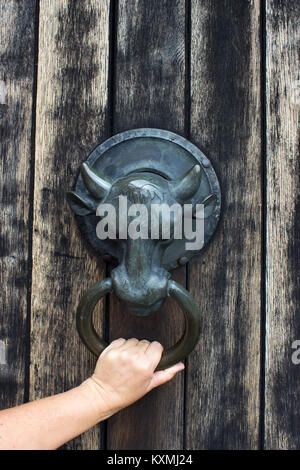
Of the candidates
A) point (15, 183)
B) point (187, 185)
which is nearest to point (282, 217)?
point (187, 185)

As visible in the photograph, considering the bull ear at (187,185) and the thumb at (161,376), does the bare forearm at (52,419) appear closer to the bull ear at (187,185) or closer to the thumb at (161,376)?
the thumb at (161,376)

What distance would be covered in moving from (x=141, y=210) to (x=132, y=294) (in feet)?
0.32

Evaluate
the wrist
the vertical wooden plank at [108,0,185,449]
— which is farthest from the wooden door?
the wrist

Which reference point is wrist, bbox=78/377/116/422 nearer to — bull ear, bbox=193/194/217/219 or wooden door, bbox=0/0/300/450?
wooden door, bbox=0/0/300/450

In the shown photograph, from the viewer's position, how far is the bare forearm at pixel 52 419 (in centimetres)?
51

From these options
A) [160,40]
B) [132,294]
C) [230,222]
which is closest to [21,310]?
[132,294]

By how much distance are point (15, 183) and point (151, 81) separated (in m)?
0.26

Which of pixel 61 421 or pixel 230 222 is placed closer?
pixel 61 421

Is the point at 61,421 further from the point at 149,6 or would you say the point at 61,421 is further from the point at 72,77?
the point at 149,6

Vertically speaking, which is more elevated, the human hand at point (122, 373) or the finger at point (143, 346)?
the finger at point (143, 346)

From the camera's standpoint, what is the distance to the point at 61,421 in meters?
0.52

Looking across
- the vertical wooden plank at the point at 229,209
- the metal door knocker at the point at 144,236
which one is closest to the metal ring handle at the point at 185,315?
the metal door knocker at the point at 144,236

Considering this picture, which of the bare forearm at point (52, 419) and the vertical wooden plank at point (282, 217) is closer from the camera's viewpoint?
the bare forearm at point (52, 419)

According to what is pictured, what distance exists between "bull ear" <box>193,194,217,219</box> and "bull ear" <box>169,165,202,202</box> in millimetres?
38
